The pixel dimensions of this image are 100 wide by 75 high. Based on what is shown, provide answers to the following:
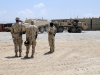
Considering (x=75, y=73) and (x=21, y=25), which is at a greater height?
(x=21, y=25)

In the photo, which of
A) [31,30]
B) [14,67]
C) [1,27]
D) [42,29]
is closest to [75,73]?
[14,67]

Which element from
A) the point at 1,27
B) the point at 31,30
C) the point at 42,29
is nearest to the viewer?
the point at 31,30

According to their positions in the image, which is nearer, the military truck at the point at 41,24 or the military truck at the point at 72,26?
the military truck at the point at 41,24

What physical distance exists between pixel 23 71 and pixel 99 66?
2.69 m

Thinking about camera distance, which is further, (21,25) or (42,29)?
(42,29)

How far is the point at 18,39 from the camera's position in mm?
11047

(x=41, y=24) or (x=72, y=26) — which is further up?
(x=41, y=24)

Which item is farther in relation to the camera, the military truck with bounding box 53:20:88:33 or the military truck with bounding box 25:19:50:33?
the military truck with bounding box 53:20:88:33

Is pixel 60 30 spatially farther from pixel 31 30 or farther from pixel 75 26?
pixel 31 30

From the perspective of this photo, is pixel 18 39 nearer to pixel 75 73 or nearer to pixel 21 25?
pixel 21 25

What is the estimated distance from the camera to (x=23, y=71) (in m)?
7.76

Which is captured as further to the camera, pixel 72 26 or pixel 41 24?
pixel 72 26

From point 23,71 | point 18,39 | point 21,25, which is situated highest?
point 21,25

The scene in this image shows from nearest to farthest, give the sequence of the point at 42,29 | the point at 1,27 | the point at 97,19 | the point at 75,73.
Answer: the point at 75,73 → the point at 42,29 → the point at 1,27 → the point at 97,19
